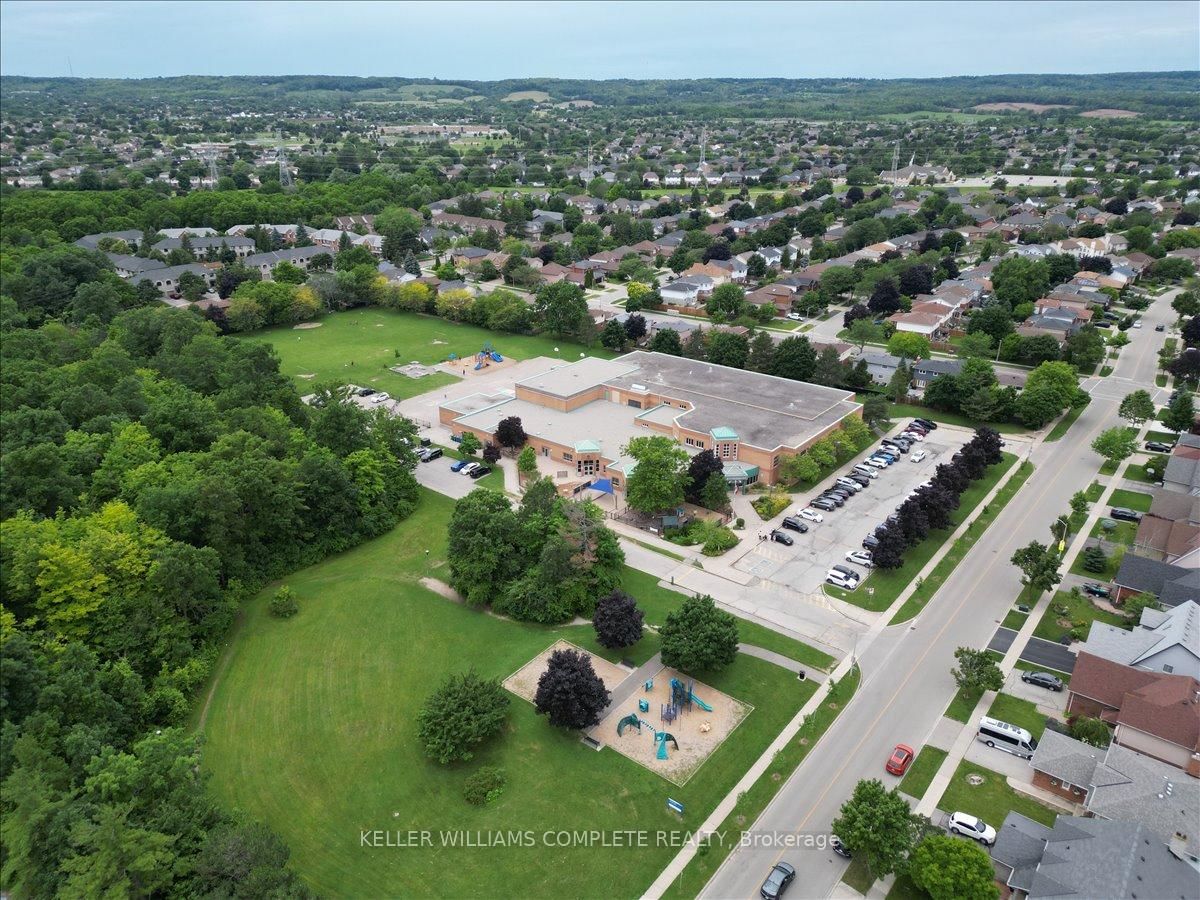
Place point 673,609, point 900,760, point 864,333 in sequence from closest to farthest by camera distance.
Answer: point 900,760
point 673,609
point 864,333

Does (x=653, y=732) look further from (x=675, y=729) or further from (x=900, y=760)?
(x=900, y=760)

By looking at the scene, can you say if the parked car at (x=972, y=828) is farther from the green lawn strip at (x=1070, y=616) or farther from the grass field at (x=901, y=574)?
the green lawn strip at (x=1070, y=616)

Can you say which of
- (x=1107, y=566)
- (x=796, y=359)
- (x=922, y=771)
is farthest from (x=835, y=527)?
(x=796, y=359)

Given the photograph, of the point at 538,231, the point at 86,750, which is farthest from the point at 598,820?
the point at 538,231

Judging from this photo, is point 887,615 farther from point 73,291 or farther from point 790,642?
point 73,291

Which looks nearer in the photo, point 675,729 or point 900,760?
point 900,760

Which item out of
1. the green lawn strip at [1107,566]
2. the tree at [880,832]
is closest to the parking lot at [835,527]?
the green lawn strip at [1107,566]
